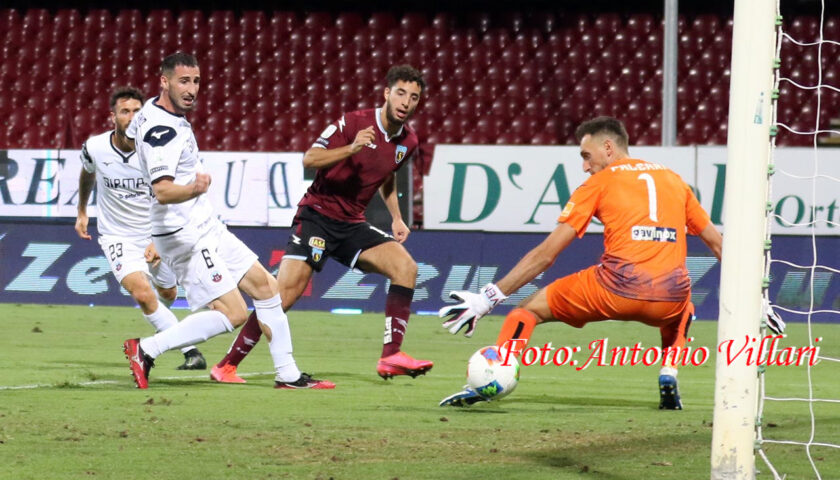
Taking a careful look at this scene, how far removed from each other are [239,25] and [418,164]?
706 cm

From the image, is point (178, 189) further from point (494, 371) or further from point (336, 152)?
point (494, 371)

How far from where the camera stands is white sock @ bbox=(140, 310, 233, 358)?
7.22 metres

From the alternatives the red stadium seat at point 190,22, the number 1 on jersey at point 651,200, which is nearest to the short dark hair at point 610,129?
the number 1 on jersey at point 651,200

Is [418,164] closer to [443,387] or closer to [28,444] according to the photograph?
[443,387]

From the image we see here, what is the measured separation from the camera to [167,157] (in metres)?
6.84

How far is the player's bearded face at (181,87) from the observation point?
23.0 ft

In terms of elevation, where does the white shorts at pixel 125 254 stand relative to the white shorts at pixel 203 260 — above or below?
below

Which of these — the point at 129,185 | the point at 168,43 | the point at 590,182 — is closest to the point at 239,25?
the point at 168,43

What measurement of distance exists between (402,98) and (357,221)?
832 millimetres

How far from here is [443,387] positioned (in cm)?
765

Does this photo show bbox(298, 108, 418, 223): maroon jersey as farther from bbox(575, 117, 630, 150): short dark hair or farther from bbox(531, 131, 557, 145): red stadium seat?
bbox(531, 131, 557, 145): red stadium seat

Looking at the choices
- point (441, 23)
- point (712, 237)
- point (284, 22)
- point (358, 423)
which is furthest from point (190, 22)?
point (358, 423)

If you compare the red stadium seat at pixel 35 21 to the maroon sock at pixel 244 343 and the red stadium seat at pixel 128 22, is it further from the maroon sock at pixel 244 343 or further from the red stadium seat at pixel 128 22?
the maroon sock at pixel 244 343

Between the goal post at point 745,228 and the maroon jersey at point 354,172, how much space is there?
13.4ft
